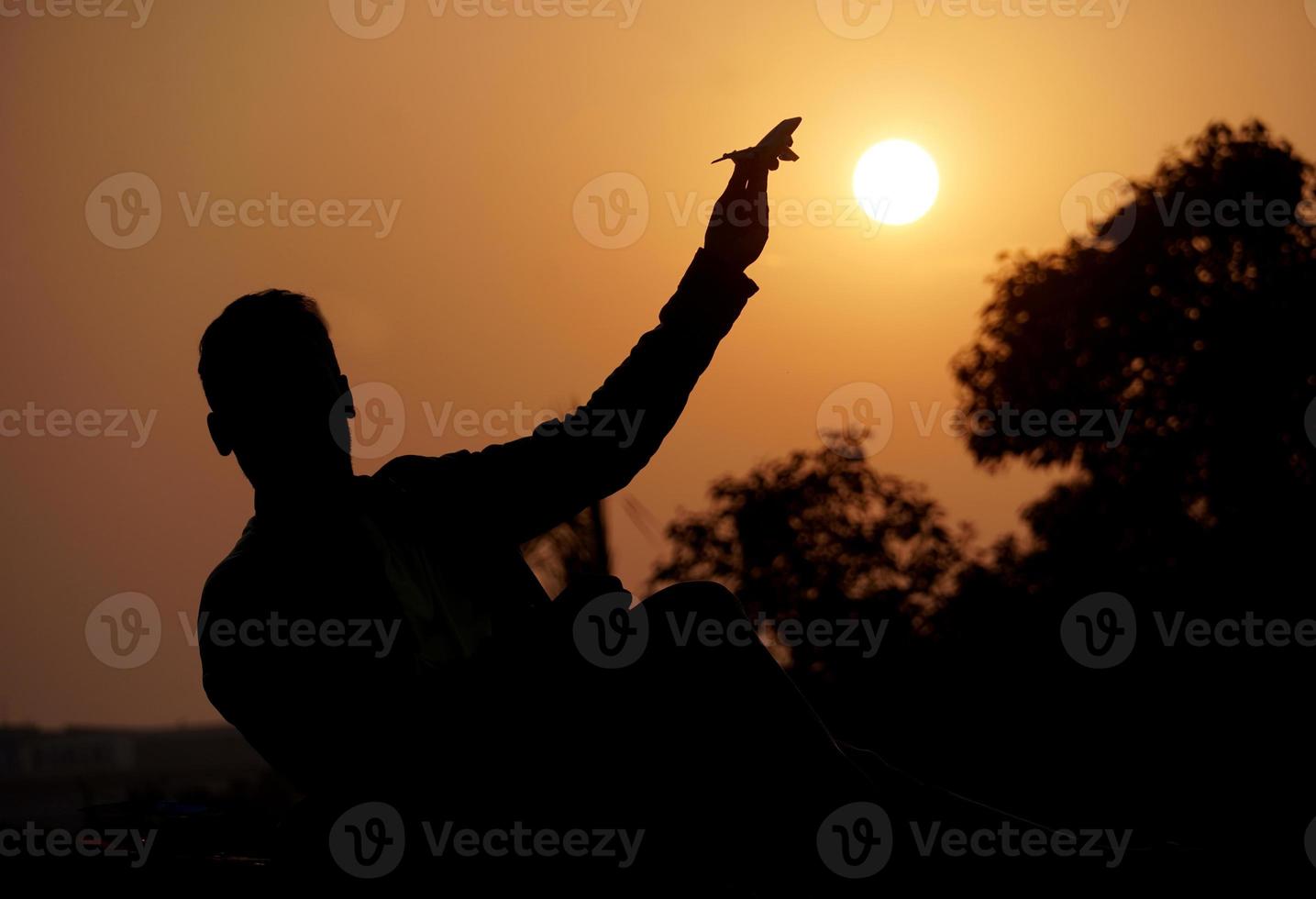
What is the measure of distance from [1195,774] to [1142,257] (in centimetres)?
1209

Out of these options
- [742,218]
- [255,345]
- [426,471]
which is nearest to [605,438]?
[426,471]

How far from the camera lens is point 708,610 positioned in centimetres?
241

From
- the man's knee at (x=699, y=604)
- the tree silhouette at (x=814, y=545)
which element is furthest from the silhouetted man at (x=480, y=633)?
the tree silhouette at (x=814, y=545)

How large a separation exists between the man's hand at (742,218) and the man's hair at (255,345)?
0.83 m

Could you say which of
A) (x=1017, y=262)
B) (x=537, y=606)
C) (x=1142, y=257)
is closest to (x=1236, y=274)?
(x=1142, y=257)

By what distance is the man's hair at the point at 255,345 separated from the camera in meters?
2.88

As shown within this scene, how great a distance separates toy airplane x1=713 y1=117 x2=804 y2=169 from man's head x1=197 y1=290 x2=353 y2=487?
97 cm

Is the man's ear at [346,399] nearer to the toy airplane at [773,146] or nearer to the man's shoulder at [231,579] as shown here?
the man's shoulder at [231,579]

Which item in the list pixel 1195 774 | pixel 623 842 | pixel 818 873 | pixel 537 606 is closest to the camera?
pixel 818 873

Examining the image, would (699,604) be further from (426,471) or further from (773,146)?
(773,146)

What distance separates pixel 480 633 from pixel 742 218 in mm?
1028

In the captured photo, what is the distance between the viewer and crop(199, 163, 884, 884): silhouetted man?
233 cm

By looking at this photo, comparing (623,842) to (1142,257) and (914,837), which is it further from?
(1142,257)

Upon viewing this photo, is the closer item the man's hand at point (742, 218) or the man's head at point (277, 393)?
the man's head at point (277, 393)
